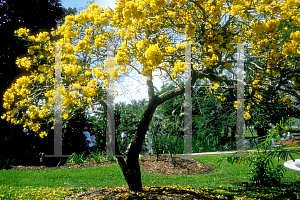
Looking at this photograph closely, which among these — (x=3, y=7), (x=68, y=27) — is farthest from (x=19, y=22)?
(x=68, y=27)

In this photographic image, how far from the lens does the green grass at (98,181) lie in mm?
4715

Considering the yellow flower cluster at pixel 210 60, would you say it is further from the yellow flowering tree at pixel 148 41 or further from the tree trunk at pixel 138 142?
the tree trunk at pixel 138 142


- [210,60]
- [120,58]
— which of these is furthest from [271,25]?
[120,58]

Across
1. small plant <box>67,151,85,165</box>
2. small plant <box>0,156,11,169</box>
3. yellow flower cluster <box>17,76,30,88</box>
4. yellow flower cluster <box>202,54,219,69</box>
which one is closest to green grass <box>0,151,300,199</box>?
small plant <box>0,156,11,169</box>

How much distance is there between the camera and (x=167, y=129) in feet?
31.1

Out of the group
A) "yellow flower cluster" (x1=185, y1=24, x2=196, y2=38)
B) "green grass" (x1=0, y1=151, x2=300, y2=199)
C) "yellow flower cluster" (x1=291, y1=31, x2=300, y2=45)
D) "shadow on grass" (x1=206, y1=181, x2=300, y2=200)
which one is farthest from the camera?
"green grass" (x1=0, y1=151, x2=300, y2=199)

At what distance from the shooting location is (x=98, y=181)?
5.91 m

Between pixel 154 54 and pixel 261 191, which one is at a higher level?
pixel 154 54

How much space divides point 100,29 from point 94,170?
4.32 meters

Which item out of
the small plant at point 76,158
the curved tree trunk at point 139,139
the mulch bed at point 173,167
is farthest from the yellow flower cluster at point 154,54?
the small plant at point 76,158

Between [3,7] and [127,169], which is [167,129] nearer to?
[127,169]

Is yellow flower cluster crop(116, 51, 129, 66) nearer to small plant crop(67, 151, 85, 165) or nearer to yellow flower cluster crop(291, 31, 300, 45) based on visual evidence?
yellow flower cluster crop(291, 31, 300, 45)

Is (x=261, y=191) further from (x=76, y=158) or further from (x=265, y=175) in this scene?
(x=76, y=158)

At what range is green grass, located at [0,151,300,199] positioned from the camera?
4.71 meters
